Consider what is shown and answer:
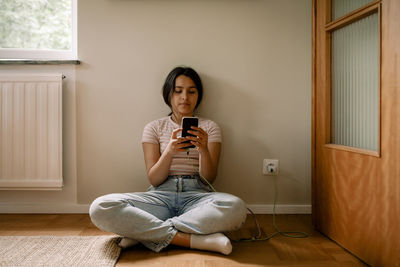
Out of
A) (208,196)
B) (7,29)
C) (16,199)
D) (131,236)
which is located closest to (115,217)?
(131,236)

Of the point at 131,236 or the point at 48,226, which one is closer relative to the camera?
the point at 131,236

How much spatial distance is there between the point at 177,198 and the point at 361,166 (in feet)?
2.78

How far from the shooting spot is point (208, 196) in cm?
147

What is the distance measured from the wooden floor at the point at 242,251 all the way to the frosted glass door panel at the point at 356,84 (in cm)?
48

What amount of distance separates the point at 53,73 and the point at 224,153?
114 cm

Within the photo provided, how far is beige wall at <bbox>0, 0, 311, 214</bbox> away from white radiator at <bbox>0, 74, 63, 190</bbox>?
0.35ft

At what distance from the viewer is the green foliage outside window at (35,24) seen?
1.90 meters

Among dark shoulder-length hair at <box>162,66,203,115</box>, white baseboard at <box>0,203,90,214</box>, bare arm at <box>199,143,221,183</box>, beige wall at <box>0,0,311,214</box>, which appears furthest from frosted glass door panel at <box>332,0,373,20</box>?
white baseboard at <box>0,203,90,214</box>

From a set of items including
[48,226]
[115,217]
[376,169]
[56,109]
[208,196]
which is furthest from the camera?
[56,109]

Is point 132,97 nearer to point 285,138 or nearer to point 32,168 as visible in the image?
point 32,168

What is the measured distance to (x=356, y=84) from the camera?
1.31 meters

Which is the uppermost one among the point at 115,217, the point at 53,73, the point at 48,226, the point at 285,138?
the point at 53,73

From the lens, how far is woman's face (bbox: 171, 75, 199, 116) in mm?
1678

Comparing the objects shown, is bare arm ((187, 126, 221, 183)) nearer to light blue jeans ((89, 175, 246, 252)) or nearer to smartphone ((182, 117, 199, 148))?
smartphone ((182, 117, 199, 148))
